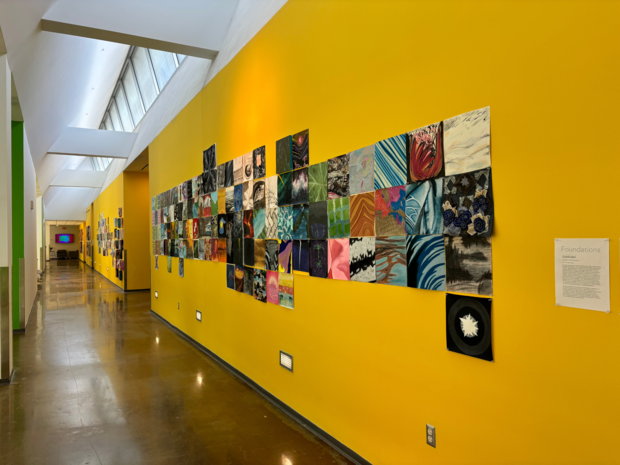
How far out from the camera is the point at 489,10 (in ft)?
7.27

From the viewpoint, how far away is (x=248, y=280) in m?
5.04

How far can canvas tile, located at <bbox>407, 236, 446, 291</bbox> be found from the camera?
2.51 metres

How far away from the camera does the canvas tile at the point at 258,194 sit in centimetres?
469

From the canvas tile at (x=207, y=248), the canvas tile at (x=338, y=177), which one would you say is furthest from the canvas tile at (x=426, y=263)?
the canvas tile at (x=207, y=248)

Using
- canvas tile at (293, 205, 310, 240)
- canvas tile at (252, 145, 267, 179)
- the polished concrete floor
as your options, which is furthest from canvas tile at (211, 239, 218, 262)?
canvas tile at (293, 205, 310, 240)

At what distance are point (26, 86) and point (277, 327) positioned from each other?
5.98 m

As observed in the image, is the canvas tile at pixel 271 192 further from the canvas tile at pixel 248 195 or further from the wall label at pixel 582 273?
the wall label at pixel 582 273

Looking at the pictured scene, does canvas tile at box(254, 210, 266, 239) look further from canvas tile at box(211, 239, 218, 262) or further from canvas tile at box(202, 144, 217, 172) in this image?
canvas tile at box(202, 144, 217, 172)

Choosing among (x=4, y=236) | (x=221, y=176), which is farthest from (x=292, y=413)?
(x=4, y=236)

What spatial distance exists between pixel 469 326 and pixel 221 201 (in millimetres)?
4225

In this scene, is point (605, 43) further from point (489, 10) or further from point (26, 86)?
point (26, 86)

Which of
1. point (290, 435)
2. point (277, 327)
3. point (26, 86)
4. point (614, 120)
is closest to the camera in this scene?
point (614, 120)

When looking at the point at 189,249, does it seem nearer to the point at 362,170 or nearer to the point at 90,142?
the point at 362,170

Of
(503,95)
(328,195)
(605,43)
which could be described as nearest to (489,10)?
(503,95)
